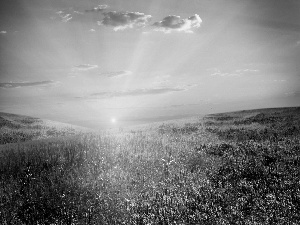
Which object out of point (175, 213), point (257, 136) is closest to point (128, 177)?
point (175, 213)

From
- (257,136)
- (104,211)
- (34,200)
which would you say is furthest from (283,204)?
(257,136)

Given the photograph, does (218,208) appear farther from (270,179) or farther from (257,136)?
(257,136)

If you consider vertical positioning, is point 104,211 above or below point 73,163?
below

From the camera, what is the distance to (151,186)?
8.85 metres

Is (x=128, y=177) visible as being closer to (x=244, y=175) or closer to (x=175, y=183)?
(x=175, y=183)

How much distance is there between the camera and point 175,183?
30.3 ft

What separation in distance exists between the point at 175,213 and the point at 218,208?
1.24 meters

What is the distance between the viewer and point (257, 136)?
18.1 m

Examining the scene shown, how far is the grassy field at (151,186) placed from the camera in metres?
6.88

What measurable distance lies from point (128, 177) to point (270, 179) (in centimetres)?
531

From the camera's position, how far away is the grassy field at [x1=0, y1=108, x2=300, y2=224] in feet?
22.6

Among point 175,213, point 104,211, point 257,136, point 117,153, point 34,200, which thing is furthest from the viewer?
point 257,136

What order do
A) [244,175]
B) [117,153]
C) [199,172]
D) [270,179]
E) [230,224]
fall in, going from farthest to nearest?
1. [117,153]
2. [199,172]
3. [244,175]
4. [270,179]
5. [230,224]

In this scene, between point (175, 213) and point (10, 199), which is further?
point (10, 199)
